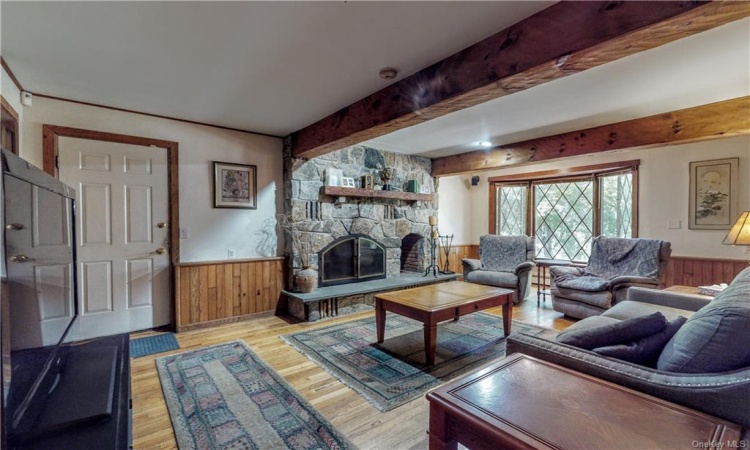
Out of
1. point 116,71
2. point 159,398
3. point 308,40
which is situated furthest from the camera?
point 116,71

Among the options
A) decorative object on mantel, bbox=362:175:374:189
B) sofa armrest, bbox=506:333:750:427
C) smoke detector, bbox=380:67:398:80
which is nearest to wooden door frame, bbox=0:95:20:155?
smoke detector, bbox=380:67:398:80

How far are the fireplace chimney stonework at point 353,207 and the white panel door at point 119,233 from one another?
4.38ft

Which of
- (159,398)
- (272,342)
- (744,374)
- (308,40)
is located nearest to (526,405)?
(744,374)

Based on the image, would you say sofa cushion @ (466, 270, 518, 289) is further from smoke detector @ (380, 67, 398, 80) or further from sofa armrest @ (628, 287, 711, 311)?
smoke detector @ (380, 67, 398, 80)

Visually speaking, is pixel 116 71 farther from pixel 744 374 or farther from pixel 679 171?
pixel 679 171

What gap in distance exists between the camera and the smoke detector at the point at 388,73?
2268 mm

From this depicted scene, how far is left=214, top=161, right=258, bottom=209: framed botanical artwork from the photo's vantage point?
3662 mm

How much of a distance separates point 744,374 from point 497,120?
291cm

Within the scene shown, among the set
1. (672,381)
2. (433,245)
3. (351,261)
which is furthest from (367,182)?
(672,381)

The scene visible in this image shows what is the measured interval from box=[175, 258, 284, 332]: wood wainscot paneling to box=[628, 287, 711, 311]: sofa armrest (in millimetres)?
3665

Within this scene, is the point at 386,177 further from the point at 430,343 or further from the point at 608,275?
the point at 608,275

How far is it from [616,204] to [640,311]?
2.98m

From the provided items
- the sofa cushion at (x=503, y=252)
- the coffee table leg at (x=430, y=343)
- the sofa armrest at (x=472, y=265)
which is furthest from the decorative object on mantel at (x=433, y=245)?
the coffee table leg at (x=430, y=343)

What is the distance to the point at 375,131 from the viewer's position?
2.83 m
